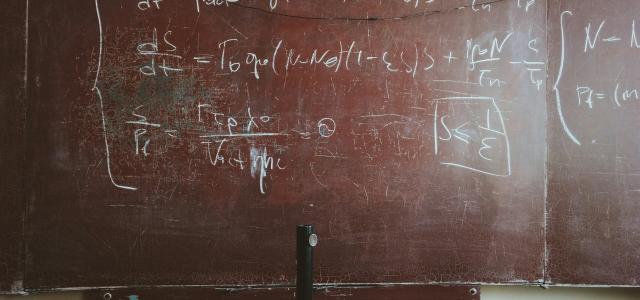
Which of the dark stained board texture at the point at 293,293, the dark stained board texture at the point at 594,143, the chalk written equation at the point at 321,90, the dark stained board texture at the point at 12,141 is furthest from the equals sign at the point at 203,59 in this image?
the dark stained board texture at the point at 594,143

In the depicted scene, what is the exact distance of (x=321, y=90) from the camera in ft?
6.98

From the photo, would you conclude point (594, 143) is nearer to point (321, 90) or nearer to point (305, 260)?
point (321, 90)

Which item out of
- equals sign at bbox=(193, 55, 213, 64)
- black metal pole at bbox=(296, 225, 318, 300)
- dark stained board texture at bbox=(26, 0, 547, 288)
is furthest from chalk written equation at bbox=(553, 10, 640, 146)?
equals sign at bbox=(193, 55, 213, 64)

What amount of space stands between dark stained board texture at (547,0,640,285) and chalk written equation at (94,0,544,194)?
0.49 ft

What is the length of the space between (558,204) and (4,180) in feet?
7.61

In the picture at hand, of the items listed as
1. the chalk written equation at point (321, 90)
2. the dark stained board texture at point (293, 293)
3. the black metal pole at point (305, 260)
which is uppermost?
the chalk written equation at point (321, 90)

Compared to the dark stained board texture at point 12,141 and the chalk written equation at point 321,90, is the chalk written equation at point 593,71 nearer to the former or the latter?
the chalk written equation at point 321,90

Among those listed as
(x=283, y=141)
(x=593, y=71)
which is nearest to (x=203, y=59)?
(x=283, y=141)

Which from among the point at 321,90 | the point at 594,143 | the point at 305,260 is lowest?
the point at 305,260

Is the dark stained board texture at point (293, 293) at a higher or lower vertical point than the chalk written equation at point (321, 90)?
lower

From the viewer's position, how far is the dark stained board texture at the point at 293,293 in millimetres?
2049

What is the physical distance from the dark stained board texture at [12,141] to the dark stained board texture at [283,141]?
0.05m

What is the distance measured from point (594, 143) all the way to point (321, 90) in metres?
1.22

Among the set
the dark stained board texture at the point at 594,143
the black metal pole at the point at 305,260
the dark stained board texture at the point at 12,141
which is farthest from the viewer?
the dark stained board texture at the point at 594,143
